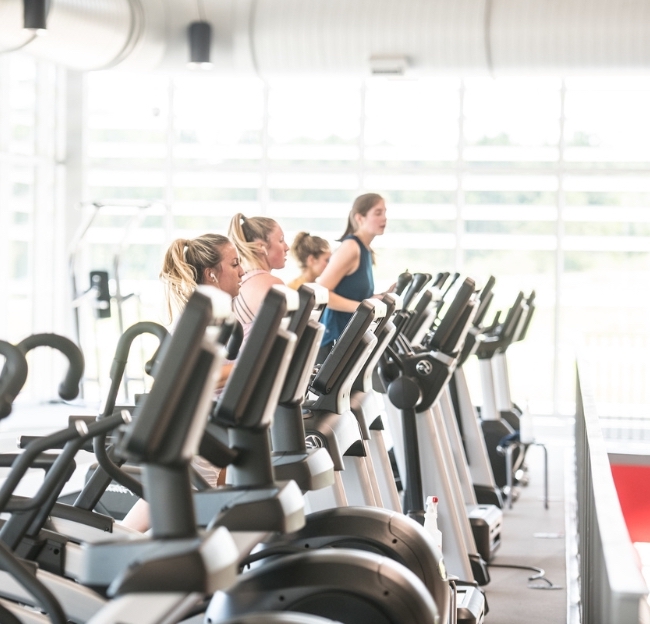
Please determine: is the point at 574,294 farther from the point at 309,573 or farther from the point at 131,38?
the point at 309,573

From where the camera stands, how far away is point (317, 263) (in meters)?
5.45

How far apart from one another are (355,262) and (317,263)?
0.32 meters

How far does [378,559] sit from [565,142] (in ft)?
25.3

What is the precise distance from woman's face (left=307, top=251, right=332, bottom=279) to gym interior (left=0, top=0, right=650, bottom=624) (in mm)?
82

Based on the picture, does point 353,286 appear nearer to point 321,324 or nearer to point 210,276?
point 210,276

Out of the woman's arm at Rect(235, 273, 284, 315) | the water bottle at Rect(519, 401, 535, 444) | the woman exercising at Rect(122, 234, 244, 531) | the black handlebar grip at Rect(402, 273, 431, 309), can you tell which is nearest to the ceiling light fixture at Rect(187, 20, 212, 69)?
the black handlebar grip at Rect(402, 273, 431, 309)

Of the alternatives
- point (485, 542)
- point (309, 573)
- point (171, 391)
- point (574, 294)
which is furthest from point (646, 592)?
point (574, 294)

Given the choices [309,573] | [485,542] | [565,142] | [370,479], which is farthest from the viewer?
[565,142]

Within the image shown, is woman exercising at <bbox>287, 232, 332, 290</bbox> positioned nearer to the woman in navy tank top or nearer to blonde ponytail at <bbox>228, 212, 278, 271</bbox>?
the woman in navy tank top

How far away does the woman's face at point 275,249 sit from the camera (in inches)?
153

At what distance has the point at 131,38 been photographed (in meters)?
7.51

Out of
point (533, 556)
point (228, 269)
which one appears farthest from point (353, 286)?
point (228, 269)

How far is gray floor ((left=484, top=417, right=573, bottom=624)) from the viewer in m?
4.08

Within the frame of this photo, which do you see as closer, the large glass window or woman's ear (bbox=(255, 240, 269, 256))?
woman's ear (bbox=(255, 240, 269, 256))
